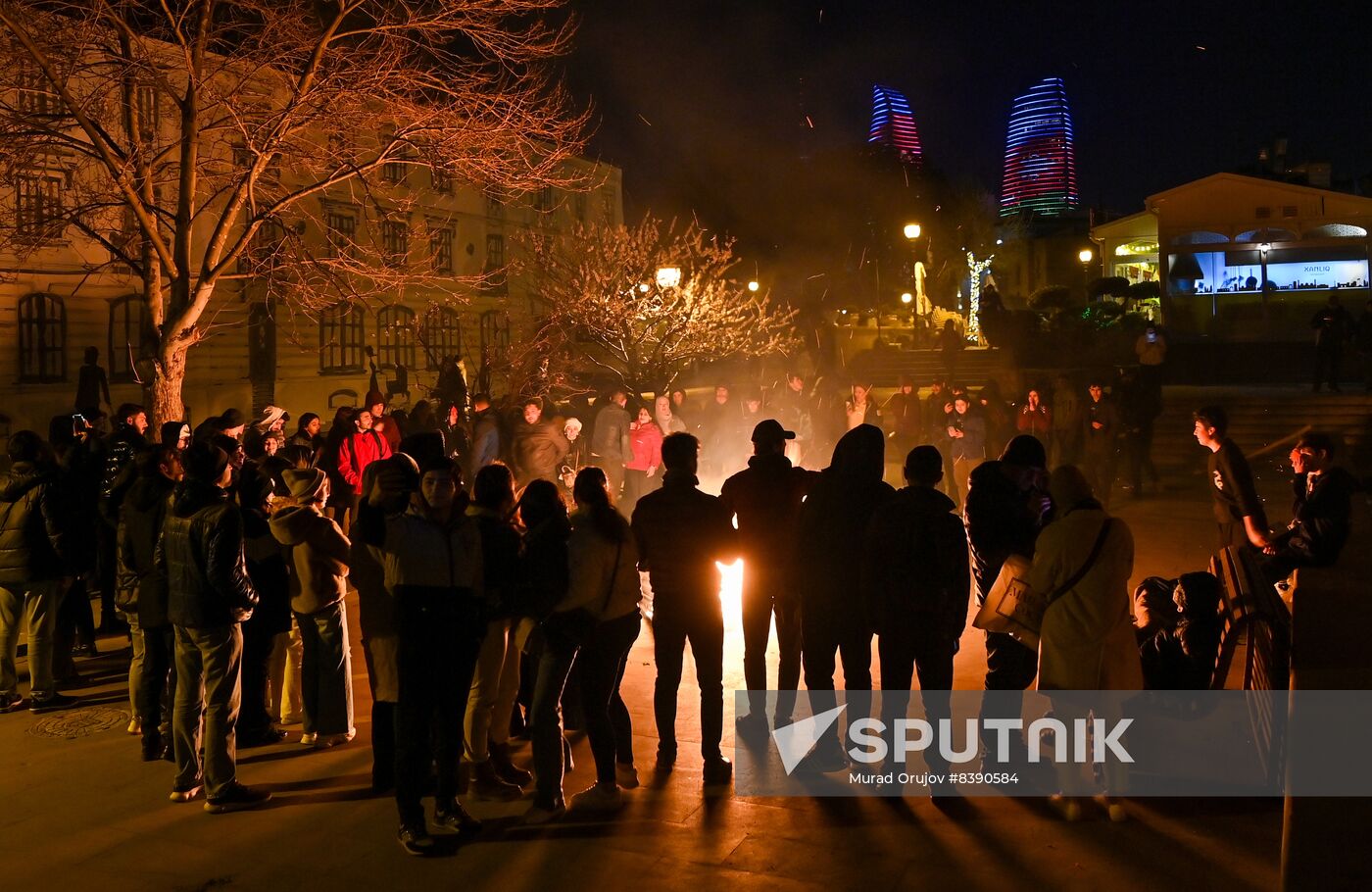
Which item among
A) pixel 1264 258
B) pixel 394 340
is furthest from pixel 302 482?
pixel 1264 258

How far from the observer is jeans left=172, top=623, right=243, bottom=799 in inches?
221

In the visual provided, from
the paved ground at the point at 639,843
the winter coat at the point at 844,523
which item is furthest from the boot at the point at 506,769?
the winter coat at the point at 844,523

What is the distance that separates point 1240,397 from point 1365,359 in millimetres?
5161

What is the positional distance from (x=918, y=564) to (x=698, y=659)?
1.32 m

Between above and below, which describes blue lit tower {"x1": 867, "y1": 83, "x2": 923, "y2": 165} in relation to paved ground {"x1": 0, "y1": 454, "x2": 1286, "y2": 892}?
above

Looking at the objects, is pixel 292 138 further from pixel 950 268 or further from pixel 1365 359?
pixel 950 268

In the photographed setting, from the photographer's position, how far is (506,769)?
19.5 ft

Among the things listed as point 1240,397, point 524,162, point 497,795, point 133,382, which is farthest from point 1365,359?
point 133,382

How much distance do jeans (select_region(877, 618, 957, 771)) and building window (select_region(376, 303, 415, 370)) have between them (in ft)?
114

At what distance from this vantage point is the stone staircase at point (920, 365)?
29.3 meters

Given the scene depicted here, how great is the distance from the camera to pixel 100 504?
7.96 m

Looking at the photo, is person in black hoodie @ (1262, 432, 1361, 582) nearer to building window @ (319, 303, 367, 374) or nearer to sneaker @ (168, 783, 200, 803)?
sneaker @ (168, 783, 200, 803)

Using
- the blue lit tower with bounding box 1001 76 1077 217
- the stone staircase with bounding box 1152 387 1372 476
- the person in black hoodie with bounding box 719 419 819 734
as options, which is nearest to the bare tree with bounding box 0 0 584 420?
the person in black hoodie with bounding box 719 419 819 734

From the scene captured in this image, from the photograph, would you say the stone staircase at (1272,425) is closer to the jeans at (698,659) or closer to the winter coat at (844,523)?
the winter coat at (844,523)
